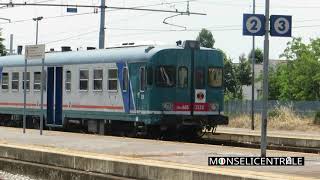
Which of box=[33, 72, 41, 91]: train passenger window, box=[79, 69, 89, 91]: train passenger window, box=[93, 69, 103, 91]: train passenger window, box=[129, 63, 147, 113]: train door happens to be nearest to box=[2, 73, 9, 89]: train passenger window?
box=[33, 72, 41, 91]: train passenger window

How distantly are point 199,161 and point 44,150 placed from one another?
4080 millimetres

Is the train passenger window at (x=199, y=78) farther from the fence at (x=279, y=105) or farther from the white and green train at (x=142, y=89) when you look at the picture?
the fence at (x=279, y=105)

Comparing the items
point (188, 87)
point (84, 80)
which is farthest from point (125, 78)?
point (84, 80)

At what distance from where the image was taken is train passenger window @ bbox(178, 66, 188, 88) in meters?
24.0

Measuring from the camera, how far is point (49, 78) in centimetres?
2864

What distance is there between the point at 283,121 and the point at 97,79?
15756 millimetres

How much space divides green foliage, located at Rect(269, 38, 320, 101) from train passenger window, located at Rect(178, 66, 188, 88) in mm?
45963

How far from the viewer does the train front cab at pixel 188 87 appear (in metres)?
23.5

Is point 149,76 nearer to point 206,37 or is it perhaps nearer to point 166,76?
point 166,76

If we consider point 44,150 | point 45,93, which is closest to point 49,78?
point 45,93

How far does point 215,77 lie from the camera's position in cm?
2492

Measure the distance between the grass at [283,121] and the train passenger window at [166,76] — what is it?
14.3m

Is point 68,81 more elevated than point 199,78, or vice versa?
point 199,78

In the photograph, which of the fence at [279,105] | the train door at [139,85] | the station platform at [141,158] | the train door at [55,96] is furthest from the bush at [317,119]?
the station platform at [141,158]
